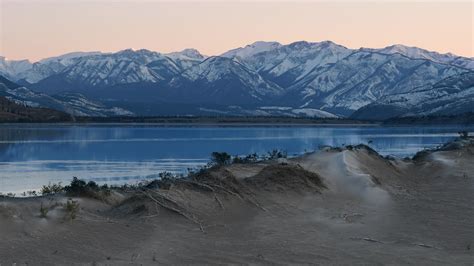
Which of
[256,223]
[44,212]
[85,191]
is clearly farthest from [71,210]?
[256,223]

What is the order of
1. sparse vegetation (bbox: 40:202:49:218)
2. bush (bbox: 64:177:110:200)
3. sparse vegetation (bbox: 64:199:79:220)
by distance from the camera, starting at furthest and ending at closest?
1. bush (bbox: 64:177:110:200)
2. sparse vegetation (bbox: 64:199:79:220)
3. sparse vegetation (bbox: 40:202:49:218)

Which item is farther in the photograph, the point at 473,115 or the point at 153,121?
the point at 153,121

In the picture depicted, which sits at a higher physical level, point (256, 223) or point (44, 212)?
point (44, 212)

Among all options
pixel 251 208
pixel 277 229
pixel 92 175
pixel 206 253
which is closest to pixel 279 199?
pixel 251 208

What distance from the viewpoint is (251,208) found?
19250mm

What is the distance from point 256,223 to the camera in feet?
57.7

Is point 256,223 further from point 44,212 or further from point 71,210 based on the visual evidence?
point 44,212

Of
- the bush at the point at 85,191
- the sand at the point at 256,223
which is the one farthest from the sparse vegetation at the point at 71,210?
the bush at the point at 85,191

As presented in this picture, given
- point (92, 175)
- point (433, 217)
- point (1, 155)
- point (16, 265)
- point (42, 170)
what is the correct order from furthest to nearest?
1. point (1, 155)
2. point (42, 170)
3. point (92, 175)
4. point (433, 217)
5. point (16, 265)

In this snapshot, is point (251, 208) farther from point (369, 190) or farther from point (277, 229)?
point (369, 190)

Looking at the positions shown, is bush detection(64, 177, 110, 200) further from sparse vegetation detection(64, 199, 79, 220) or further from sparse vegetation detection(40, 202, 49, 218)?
sparse vegetation detection(40, 202, 49, 218)

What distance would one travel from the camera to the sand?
1408 centimetres

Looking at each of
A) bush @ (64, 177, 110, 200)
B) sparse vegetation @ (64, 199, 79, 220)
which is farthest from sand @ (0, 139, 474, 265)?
bush @ (64, 177, 110, 200)

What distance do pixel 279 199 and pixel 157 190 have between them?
144 inches
